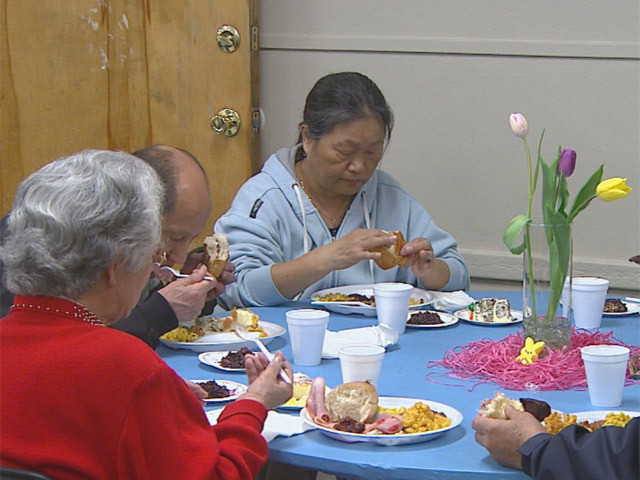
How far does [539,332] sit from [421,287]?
0.80 meters

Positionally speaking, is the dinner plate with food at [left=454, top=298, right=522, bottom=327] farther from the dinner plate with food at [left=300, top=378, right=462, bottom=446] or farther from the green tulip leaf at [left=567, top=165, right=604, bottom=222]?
the dinner plate with food at [left=300, top=378, right=462, bottom=446]

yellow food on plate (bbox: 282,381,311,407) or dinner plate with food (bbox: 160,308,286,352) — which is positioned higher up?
yellow food on plate (bbox: 282,381,311,407)

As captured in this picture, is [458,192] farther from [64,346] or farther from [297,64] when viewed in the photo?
[64,346]

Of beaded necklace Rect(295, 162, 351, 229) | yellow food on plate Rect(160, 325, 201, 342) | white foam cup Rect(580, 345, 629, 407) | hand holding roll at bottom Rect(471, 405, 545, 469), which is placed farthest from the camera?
beaded necklace Rect(295, 162, 351, 229)

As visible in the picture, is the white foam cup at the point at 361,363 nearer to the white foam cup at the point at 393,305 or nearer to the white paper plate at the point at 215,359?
the white paper plate at the point at 215,359

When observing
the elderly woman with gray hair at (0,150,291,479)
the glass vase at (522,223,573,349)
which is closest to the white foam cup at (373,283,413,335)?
the glass vase at (522,223,573,349)

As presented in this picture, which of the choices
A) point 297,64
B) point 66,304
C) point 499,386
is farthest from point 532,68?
point 66,304

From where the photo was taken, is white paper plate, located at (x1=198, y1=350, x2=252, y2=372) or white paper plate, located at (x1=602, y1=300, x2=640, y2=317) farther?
white paper plate, located at (x1=602, y1=300, x2=640, y2=317)

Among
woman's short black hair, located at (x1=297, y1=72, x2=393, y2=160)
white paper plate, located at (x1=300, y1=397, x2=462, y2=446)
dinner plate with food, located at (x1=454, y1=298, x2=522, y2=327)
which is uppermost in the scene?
woman's short black hair, located at (x1=297, y1=72, x2=393, y2=160)

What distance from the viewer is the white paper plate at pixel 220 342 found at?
7.00 ft

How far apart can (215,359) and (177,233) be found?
0.34 m

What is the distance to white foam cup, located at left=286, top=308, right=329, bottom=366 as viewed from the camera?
78.5 inches

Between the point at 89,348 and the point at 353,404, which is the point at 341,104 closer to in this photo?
the point at 353,404

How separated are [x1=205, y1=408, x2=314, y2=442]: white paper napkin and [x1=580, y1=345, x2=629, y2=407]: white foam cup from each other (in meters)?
0.55
